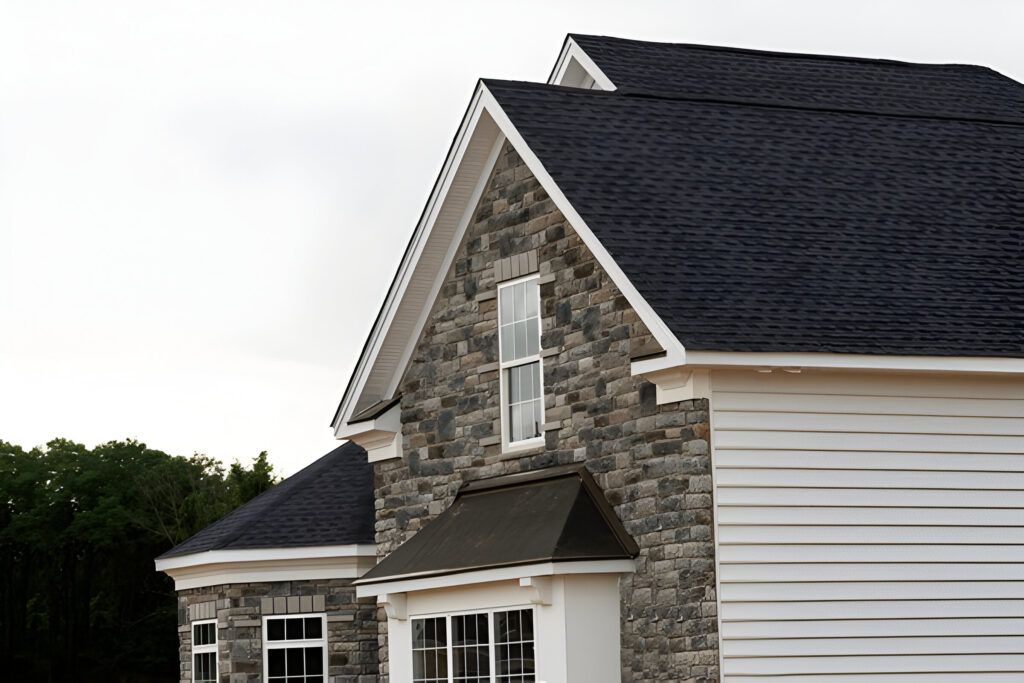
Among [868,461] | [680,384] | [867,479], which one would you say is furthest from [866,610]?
[680,384]

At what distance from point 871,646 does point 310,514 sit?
33.0 feet

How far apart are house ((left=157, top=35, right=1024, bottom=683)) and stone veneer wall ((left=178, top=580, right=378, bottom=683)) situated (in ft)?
8.20

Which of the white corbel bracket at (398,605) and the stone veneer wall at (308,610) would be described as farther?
the stone veneer wall at (308,610)

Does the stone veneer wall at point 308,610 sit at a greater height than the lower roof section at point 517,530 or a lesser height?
lesser

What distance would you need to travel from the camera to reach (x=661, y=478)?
16234 mm

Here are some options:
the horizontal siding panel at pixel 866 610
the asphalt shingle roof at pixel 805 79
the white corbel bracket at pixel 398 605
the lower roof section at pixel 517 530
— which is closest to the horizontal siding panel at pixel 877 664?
the horizontal siding panel at pixel 866 610

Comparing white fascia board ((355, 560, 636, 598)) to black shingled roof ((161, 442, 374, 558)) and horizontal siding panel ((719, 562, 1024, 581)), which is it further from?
black shingled roof ((161, 442, 374, 558))

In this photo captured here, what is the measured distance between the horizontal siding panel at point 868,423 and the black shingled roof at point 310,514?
28.0 feet

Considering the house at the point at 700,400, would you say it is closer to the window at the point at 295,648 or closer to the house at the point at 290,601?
the house at the point at 290,601

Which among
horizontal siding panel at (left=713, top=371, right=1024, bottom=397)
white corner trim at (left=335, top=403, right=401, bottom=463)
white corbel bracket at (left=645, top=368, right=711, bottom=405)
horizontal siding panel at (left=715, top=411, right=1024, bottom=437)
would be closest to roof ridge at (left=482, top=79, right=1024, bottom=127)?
white corner trim at (left=335, top=403, right=401, bottom=463)

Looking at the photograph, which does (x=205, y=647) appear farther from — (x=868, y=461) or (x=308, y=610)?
(x=868, y=461)

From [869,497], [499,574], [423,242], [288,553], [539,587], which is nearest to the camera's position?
[869,497]

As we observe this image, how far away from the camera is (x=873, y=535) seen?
16.2 m

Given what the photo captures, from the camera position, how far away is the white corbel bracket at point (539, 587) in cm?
1647
